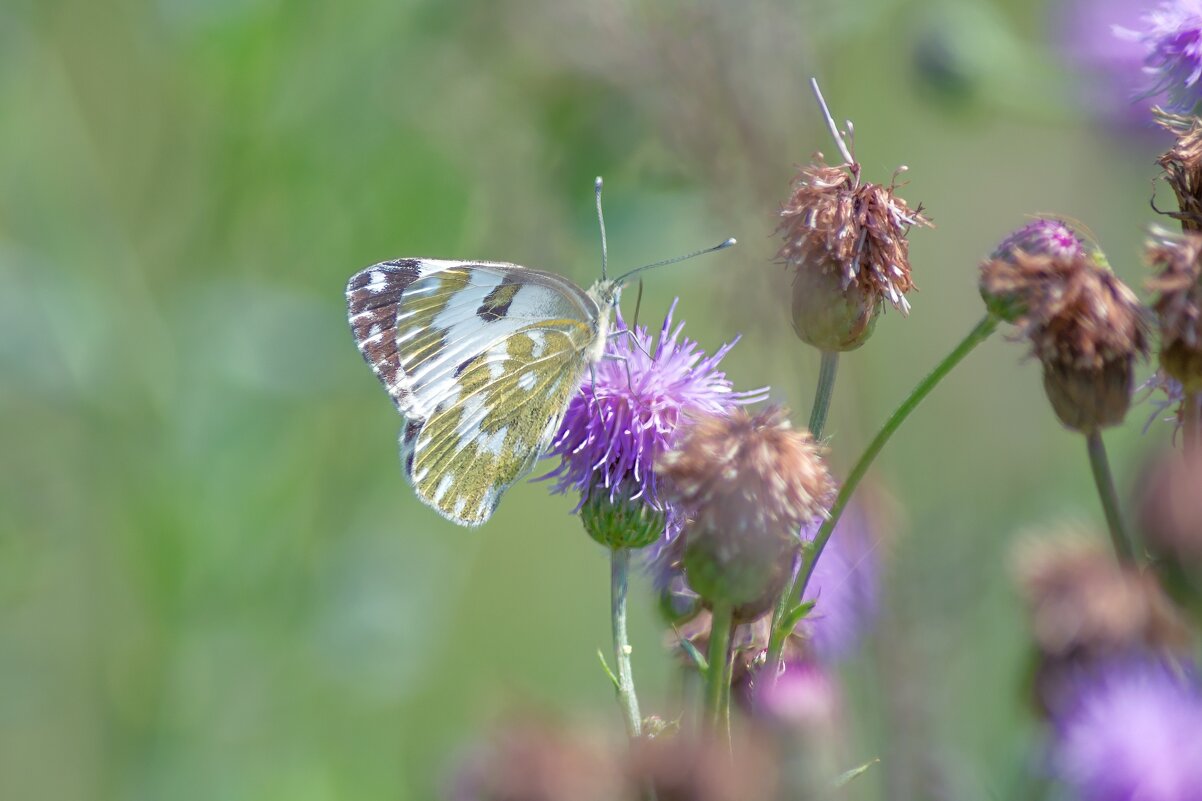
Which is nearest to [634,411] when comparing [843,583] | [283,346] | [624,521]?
[624,521]

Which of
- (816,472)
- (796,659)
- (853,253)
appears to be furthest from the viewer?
(853,253)

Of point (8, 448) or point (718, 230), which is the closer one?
point (718, 230)

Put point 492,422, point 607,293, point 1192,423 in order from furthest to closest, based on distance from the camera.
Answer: point 607,293, point 492,422, point 1192,423

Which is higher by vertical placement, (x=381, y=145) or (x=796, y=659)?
(x=381, y=145)

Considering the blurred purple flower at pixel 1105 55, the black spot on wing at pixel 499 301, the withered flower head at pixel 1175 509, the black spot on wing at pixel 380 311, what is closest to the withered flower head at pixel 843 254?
the withered flower head at pixel 1175 509

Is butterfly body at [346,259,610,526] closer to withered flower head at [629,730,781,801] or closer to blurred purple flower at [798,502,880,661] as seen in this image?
blurred purple flower at [798,502,880,661]

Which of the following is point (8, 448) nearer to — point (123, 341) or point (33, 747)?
point (123, 341)

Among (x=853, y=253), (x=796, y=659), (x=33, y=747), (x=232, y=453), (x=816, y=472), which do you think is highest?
(x=853, y=253)

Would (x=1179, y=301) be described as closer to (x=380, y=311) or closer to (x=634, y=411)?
(x=634, y=411)

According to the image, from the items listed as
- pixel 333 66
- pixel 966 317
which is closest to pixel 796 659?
pixel 333 66
